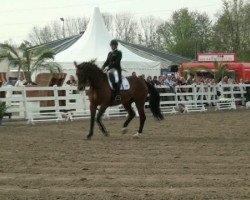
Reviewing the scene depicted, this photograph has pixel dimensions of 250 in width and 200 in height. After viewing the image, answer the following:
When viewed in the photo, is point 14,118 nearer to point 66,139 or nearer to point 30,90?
point 30,90

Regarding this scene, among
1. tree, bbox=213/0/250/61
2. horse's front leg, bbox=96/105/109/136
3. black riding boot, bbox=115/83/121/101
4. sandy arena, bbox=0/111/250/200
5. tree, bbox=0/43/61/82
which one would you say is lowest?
sandy arena, bbox=0/111/250/200

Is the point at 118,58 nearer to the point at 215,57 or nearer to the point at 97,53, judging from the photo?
the point at 97,53

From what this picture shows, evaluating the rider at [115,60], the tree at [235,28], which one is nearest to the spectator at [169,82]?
the rider at [115,60]

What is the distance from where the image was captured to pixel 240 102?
3416cm

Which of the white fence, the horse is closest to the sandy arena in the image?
the horse

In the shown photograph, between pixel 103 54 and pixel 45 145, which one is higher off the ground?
pixel 103 54

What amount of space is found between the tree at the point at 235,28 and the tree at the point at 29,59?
38.9 meters

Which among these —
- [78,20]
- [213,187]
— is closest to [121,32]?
[78,20]

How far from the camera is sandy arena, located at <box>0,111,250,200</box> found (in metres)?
7.43

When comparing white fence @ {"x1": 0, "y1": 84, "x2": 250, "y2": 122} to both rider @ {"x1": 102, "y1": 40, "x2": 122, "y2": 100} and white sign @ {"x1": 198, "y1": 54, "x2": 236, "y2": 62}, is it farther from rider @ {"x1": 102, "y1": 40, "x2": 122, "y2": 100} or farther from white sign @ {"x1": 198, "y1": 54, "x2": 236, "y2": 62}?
white sign @ {"x1": 198, "y1": 54, "x2": 236, "y2": 62}

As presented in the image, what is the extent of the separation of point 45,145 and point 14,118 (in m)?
10.2

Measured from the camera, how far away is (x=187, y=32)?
88.1 metres

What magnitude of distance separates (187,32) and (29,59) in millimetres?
59201

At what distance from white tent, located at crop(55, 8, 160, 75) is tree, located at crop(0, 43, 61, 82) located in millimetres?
1747
